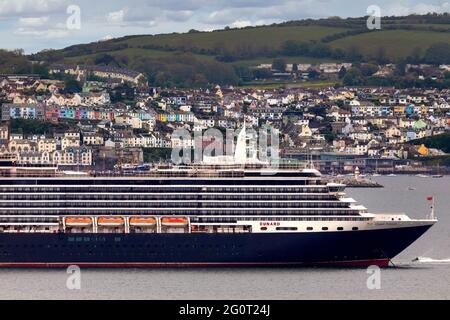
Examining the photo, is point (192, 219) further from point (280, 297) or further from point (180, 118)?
point (180, 118)

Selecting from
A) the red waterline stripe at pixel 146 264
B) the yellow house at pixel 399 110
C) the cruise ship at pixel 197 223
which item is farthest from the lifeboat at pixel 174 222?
the yellow house at pixel 399 110

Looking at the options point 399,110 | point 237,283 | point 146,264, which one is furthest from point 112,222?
point 399,110

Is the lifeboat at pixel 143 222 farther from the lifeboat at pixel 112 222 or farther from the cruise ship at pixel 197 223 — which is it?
the lifeboat at pixel 112 222

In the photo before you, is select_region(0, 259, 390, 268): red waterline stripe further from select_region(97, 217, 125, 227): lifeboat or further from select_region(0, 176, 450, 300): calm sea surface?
select_region(97, 217, 125, 227): lifeboat

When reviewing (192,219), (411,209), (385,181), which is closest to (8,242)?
(192,219)

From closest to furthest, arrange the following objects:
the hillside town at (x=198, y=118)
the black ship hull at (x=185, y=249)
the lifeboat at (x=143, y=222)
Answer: the black ship hull at (x=185, y=249)
the lifeboat at (x=143, y=222)
the hillside town at (x=198, y=118)

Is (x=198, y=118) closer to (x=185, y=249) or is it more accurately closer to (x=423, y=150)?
(x=423, y=150)

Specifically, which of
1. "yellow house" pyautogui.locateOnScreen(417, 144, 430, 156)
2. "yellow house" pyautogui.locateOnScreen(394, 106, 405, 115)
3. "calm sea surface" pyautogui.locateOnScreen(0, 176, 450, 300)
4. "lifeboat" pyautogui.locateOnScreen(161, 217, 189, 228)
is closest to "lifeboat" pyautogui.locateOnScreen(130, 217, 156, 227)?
"lifeboat" pyautogui.locateOnScreen(161, 217, 189, 228)
